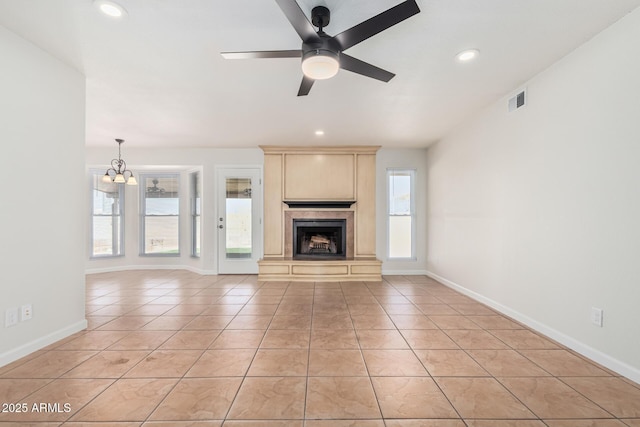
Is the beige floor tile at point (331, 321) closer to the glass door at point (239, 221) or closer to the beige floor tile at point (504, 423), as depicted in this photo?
the beige floor tile at point (504, 423)

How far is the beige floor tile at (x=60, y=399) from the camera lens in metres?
1.59

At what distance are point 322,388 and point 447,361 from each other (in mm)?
1055

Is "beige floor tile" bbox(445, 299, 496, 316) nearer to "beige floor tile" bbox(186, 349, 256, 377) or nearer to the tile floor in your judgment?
the tile floor

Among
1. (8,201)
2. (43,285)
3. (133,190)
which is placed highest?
(133,190)

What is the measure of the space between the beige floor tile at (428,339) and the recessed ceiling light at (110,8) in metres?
Answer: 3.40

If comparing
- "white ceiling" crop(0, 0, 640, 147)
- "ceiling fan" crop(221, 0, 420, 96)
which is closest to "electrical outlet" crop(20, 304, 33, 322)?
"white ceiling" crop(0, 0, 640, 147)

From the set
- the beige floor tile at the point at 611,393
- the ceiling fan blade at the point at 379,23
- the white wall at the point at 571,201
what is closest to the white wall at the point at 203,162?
the ceiling fan blade at the point at 379,23

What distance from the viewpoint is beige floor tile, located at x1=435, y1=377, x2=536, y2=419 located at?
5.33ft

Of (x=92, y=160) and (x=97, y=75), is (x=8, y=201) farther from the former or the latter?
(x=92, y=160)

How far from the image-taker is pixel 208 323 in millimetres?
3014

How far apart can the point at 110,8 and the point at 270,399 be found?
9.11 feet

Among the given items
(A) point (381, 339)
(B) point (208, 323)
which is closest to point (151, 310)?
(B) point (208, 323)

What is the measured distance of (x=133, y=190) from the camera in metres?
6.17

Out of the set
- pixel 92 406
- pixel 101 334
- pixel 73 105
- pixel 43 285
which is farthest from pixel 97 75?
pixel 92 406
